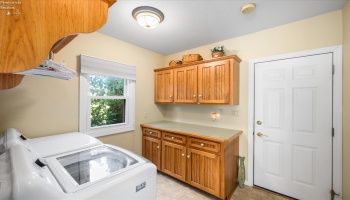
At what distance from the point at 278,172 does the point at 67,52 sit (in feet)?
11.9

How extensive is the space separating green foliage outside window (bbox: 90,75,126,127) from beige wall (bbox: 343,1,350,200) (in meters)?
3.23

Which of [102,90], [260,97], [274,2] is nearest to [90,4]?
[274,2]

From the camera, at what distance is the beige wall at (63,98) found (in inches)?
67.1

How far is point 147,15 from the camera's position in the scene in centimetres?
178

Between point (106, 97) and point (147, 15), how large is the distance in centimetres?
155

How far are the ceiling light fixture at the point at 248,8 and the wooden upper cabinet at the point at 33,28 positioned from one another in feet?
5.89

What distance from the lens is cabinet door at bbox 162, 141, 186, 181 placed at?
2.38 m

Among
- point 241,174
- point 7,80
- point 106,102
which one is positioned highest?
point 7,80

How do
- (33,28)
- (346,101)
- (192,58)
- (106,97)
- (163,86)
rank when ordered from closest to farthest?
1. (33,28)
2. (346,101)
3. (106,97)
4. (192,58)
5. (163,86)

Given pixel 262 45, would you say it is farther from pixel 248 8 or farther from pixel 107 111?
pixel 107 111

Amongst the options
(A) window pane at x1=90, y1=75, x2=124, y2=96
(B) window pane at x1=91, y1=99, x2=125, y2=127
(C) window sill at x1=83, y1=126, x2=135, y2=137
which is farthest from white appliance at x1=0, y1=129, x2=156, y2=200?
(A) window pane at x1=90, y1=75, x2=124, y2=96

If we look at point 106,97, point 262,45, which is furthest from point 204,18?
point 106,97

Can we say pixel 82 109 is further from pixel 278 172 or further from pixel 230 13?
pixel 278 172

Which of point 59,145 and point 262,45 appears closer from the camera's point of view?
point 59,145
